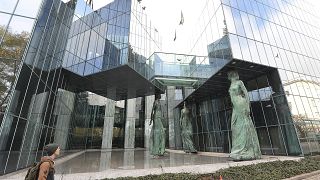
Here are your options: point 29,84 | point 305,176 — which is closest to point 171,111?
point 29,84

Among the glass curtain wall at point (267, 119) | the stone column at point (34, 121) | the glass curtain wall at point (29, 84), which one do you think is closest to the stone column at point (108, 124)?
the glass curtain wall at point (29, 84)

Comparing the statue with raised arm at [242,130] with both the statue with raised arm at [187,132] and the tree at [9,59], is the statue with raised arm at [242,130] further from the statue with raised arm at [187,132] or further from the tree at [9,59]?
the tree at [9,59]

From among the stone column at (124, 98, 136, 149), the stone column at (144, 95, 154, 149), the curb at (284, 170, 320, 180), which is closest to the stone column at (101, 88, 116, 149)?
the stone column at (124, 98, 136, 149)

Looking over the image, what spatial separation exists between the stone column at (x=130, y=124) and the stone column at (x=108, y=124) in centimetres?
256

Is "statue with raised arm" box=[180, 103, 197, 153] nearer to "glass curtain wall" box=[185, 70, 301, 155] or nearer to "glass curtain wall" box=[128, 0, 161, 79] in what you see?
"glass curtain wall" box=[185, 70, 301, 155]

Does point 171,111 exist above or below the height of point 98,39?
below

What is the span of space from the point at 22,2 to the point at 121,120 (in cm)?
2530

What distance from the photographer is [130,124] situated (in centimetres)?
3216

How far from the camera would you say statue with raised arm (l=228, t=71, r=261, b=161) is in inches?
464

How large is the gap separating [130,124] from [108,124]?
3.58 m

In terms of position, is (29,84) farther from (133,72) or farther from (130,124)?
(130,124)

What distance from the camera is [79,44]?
22969 millimetres

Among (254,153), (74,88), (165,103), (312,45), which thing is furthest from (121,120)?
(312,45)

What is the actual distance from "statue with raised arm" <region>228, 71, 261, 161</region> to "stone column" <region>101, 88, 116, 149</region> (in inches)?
731
